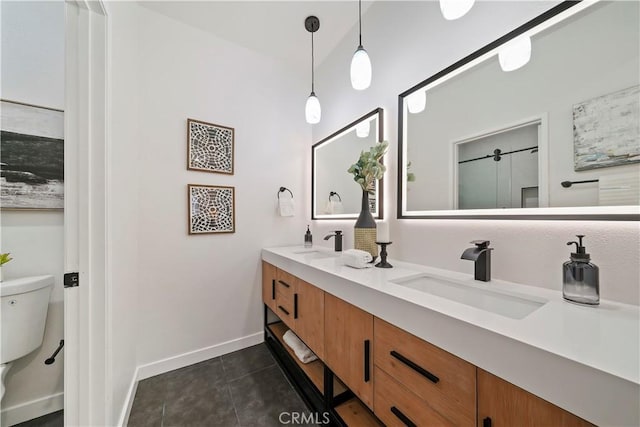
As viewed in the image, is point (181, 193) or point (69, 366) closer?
point (69, 366)

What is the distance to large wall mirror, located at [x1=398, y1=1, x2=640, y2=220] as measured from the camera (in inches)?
28.0

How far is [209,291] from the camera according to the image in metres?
1.84

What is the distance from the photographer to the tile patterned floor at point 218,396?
49.6 inches

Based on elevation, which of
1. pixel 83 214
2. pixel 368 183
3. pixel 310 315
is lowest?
pixel 310 315

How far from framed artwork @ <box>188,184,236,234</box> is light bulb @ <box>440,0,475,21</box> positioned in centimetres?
176

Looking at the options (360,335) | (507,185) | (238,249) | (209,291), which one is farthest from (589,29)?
(209,291)

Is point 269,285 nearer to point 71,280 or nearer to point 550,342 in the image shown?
point 71,280

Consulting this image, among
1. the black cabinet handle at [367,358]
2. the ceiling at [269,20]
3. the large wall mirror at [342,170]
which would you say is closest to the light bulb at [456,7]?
the large wall mirror at [342,170]

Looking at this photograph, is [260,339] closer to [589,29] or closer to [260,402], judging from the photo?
[260,402]

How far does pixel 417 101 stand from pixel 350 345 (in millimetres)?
1392

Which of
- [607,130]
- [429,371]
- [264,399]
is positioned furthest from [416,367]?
[264,399]

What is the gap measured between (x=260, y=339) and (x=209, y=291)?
26.5 inches

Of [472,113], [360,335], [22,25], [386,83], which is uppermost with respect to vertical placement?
[22,25]

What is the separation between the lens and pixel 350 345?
1.00m
